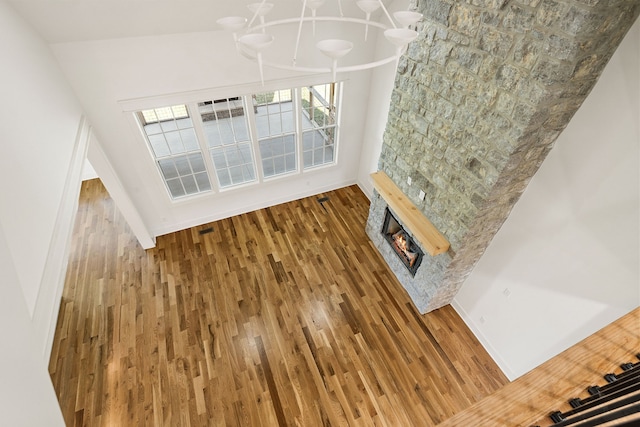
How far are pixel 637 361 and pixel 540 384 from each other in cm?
36

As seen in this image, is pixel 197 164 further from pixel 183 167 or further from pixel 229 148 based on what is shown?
pixel 229 148

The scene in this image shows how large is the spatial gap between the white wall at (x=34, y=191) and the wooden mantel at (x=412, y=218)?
118 inches

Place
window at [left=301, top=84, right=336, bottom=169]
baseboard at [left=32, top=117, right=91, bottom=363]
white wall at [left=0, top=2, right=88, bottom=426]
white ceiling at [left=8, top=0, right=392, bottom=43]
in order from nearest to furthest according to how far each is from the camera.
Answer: white wall at [left=0, top=2, right=88, bottom=426]
baseboard at [left=32, top=117, right=91, bottom=363]
white ceiling at [left=8, top=0, right=392, bottom=43]
window at [left=301, top=84, right=336, bottom=169]

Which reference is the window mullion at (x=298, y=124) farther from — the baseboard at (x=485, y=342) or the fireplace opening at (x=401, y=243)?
the baseboard at (x=485, y=342)

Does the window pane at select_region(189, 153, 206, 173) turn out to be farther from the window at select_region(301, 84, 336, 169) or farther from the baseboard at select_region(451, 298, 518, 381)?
the baseboard at select_region(451, 298, 518, 381)

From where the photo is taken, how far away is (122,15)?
2.76 m

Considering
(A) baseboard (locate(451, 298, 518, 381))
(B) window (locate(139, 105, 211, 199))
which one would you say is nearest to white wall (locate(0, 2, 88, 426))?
(B) window (locate(139, 105, 211, 199))

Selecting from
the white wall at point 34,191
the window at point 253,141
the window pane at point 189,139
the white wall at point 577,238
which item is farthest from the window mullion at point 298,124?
the window pane at point 189,139

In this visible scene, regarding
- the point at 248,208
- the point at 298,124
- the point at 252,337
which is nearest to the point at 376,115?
the point at 298,124

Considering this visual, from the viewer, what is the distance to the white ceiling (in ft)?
8.24

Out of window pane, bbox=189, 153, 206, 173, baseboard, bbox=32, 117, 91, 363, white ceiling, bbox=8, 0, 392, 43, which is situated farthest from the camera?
window pane, bbox=189, 153, 206, 173

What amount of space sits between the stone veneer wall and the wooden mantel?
3.2 inches

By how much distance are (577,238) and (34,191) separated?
3.92 metres

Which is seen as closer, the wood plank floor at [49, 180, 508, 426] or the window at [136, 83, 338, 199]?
the wood plank floor at [49, 180, 508, 426]
